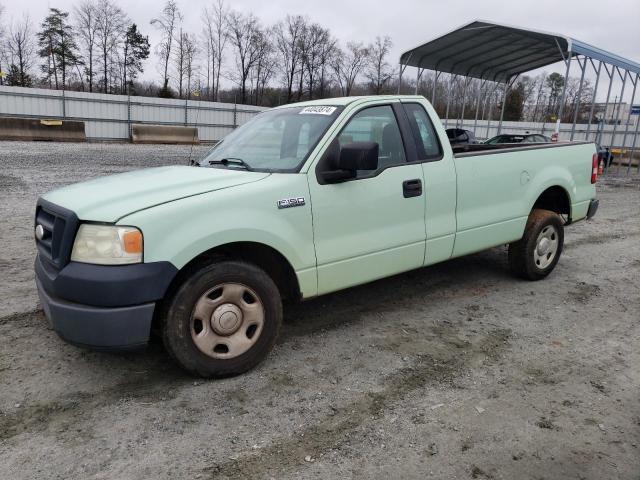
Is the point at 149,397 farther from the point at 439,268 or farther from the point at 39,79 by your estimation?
the point at 39,79

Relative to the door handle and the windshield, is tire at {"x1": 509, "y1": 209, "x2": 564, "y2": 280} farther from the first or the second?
the windshield

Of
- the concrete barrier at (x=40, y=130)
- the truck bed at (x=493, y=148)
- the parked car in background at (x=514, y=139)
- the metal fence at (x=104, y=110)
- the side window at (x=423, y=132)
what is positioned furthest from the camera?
the metal fence at (x=104, y=110)

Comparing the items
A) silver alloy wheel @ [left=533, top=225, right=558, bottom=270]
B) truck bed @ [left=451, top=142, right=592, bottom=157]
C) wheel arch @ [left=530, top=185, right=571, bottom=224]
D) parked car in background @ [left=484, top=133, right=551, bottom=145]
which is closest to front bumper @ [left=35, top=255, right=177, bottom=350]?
truck bed @ [left=451, top=142, right=592, bottom=157]

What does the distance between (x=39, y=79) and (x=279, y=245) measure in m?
55.0

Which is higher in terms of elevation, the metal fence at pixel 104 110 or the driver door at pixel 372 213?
the metal fence at pixel 104 110

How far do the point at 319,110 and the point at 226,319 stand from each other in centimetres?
189

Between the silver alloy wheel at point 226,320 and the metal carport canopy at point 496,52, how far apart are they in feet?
50.1

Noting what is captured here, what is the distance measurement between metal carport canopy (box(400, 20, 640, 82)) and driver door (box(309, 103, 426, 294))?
13.7 metres

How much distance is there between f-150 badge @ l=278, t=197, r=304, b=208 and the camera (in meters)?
3.46

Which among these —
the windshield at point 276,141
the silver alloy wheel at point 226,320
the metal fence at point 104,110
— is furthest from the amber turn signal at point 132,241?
the metal fence at point 104,110

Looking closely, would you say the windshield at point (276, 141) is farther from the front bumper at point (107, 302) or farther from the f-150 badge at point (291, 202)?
the front bumper at point (107, 302)

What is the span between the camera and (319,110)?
414cm

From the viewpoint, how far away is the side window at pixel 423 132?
4391 mm

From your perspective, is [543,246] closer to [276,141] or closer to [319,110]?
[319,110]
